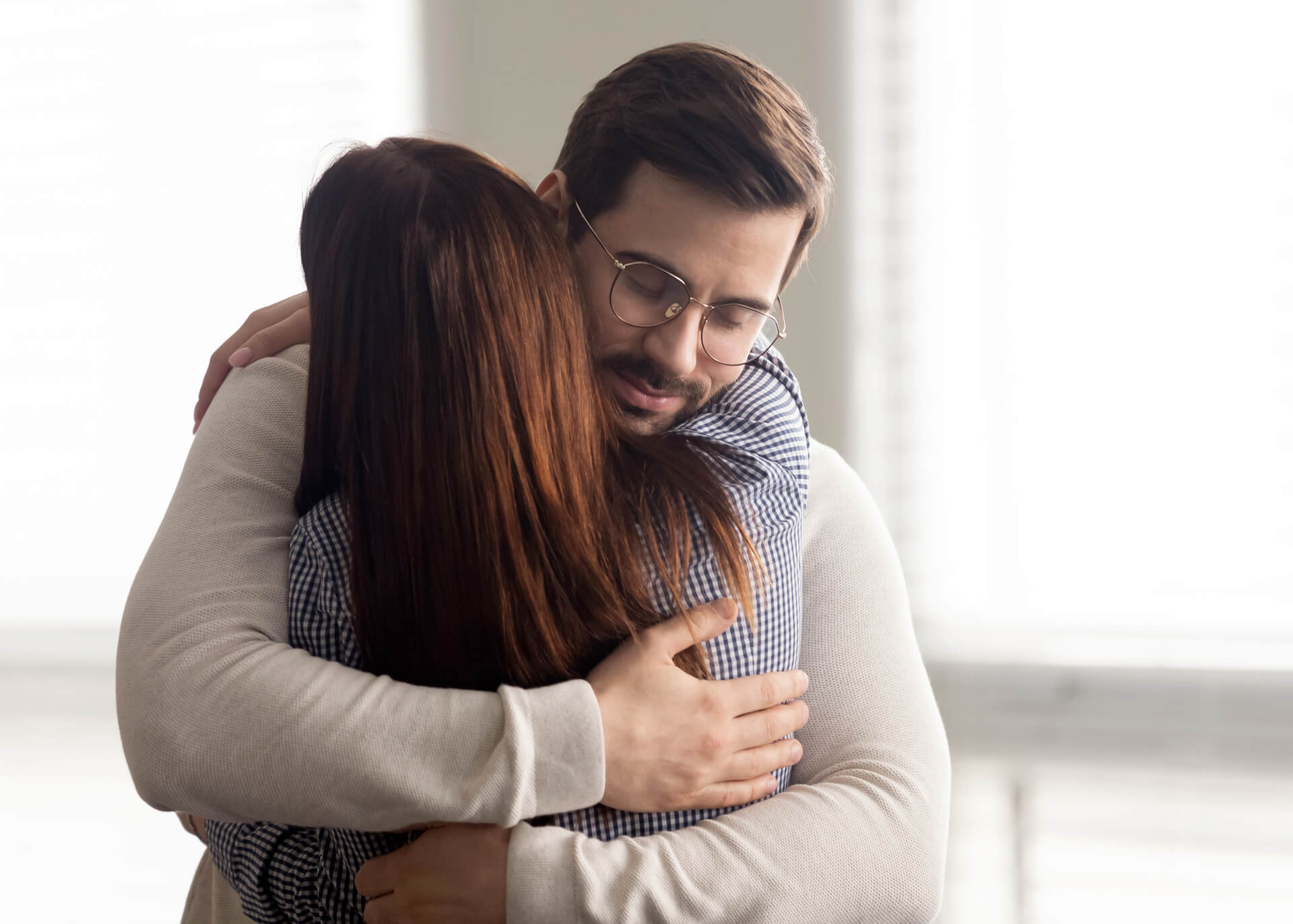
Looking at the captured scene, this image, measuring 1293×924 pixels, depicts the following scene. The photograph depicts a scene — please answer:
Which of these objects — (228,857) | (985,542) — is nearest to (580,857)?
(228,857)

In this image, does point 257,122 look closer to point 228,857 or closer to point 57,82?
point 57,82

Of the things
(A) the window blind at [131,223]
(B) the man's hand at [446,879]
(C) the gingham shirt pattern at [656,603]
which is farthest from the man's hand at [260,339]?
(A) the window blind at [131,223]

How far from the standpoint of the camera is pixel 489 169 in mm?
1009

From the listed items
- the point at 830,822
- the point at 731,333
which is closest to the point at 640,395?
the point at 731,333

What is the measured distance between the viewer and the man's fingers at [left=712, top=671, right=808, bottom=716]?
39.4 inches

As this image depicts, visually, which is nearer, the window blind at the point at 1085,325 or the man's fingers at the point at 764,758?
the man's fingers at the point at 764,758

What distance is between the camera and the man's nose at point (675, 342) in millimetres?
1159

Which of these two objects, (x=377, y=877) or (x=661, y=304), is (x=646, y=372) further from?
(x=377, y=877)

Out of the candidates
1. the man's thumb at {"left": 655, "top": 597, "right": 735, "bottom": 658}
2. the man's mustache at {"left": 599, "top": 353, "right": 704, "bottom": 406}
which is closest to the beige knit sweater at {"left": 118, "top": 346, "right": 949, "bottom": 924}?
the man's thumb at {"left": 655, "top": 597, "right": 735, "bottom": 658}

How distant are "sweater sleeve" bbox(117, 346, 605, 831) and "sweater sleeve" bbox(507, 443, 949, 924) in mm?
83

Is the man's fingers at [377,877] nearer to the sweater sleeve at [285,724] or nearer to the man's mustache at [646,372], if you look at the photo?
the sweater sleeve at [285,724]

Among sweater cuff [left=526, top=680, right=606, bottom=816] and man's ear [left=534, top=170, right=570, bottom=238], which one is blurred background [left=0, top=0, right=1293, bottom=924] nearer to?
man's ear [left=534, top=170, right=570, bottom=238]

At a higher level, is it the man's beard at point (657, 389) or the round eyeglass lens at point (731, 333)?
the round eyeglass lens at point (731, 333)

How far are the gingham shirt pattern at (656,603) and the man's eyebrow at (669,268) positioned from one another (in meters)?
0.11
